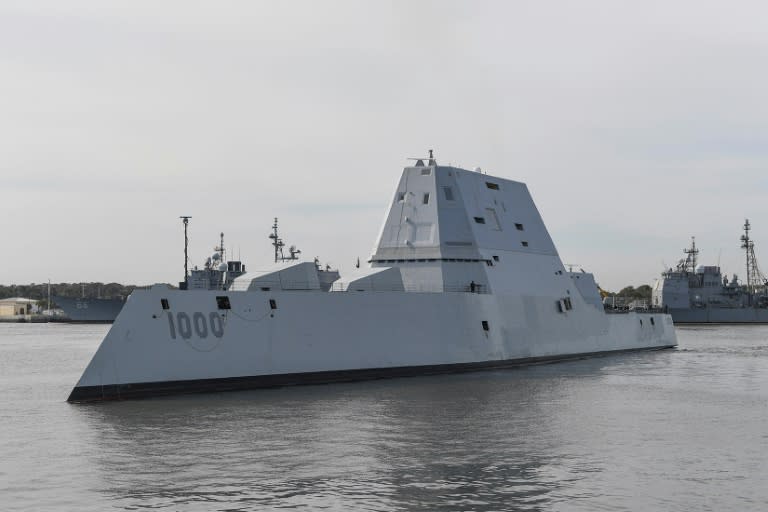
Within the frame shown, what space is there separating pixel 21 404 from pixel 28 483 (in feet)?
29.7

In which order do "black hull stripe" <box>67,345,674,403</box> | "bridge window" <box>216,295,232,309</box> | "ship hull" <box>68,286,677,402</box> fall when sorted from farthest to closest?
"bridge window" <box>216,295,232,309</box>, "ship hull" <box>68,286,677,402</box>, "black hull stripe" <box>67,345,674,403</box>

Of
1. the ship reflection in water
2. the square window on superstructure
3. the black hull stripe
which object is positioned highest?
the square window on superstructure

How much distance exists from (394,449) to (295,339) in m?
9.03

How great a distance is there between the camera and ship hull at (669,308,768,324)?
3750 inches

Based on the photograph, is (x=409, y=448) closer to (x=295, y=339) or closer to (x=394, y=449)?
(x=394, y=449)

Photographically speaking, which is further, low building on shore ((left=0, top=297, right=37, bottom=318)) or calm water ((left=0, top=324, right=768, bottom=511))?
low building on shore ((left=0, top=297, right=37, bottom=318))

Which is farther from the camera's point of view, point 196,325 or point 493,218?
point 493,218

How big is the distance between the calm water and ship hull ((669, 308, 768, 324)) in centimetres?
7535

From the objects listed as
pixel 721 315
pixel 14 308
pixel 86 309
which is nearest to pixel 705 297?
pixel 721 315

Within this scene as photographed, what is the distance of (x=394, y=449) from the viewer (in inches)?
551

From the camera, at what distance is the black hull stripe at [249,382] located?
19391 millimetres

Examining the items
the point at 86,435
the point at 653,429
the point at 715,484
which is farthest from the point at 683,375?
the point at 86,435

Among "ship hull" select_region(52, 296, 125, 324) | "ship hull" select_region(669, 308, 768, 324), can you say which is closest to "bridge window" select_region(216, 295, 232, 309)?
"ship hull" select_region(52, 296, 125, 324)

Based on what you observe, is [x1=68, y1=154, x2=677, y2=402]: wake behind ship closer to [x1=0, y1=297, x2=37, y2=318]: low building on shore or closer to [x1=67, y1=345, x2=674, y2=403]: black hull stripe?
[x1=67, y1=345, x2=674, y2=403]: black hull stripe
